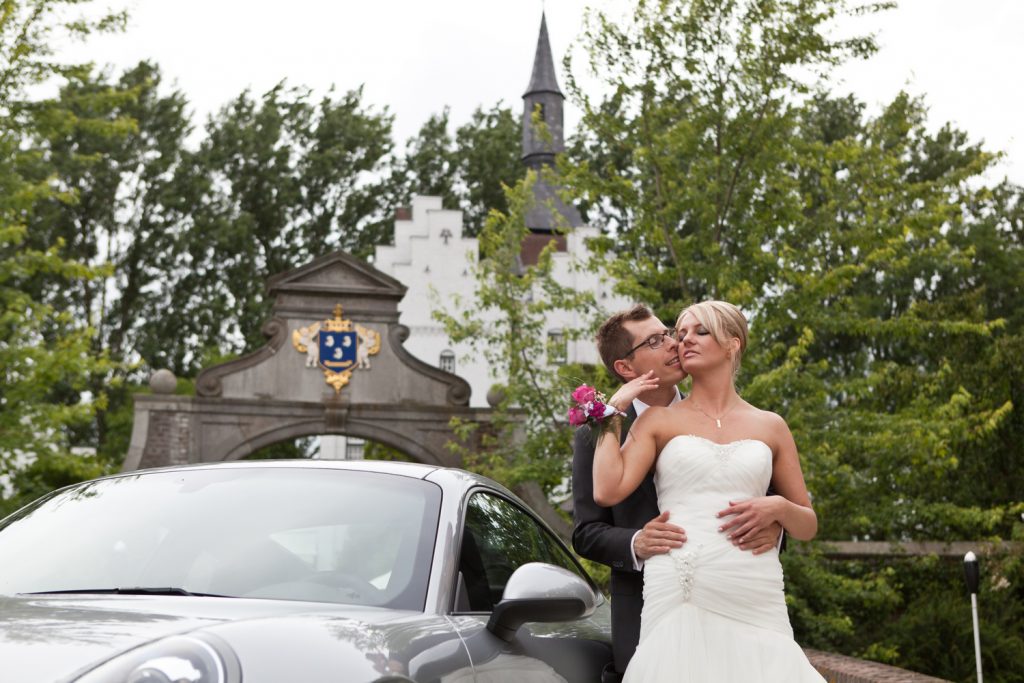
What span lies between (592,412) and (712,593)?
2.29 feet

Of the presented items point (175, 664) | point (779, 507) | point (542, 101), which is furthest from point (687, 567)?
point (542, 101)

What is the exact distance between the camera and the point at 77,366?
17578 millimetres

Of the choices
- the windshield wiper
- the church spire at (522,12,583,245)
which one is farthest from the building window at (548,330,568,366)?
the church spire at (522,12,583,245)

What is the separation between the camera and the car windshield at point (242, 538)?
3.35 meters

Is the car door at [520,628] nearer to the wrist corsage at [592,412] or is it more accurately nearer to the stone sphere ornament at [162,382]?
the wrist corsage at [592,412]

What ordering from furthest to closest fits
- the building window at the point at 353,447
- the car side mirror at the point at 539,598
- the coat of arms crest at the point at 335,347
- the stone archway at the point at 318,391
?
1. the building window at the point at 353,447
2. the coat of arms crest at the point at 335,347
3. the stone archway at the point at 318,391
4. the car side mirror at the point at 539,598

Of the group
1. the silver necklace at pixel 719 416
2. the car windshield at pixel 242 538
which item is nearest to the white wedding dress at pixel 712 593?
the silver necklace at pixel 719 416

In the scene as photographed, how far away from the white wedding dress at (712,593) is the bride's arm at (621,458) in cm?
7

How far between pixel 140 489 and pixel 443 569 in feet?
3.53

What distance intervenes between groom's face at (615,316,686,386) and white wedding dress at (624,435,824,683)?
282mm

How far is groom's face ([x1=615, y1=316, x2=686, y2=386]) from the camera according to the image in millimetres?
4430

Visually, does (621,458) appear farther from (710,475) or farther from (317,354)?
(317,354)

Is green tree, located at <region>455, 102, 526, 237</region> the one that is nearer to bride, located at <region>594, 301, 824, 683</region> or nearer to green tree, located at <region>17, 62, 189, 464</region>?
green tree, located at <region>17, 62, 189, 464</region>

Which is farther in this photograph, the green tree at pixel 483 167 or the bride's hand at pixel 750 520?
the green tree at pixel 483 167
